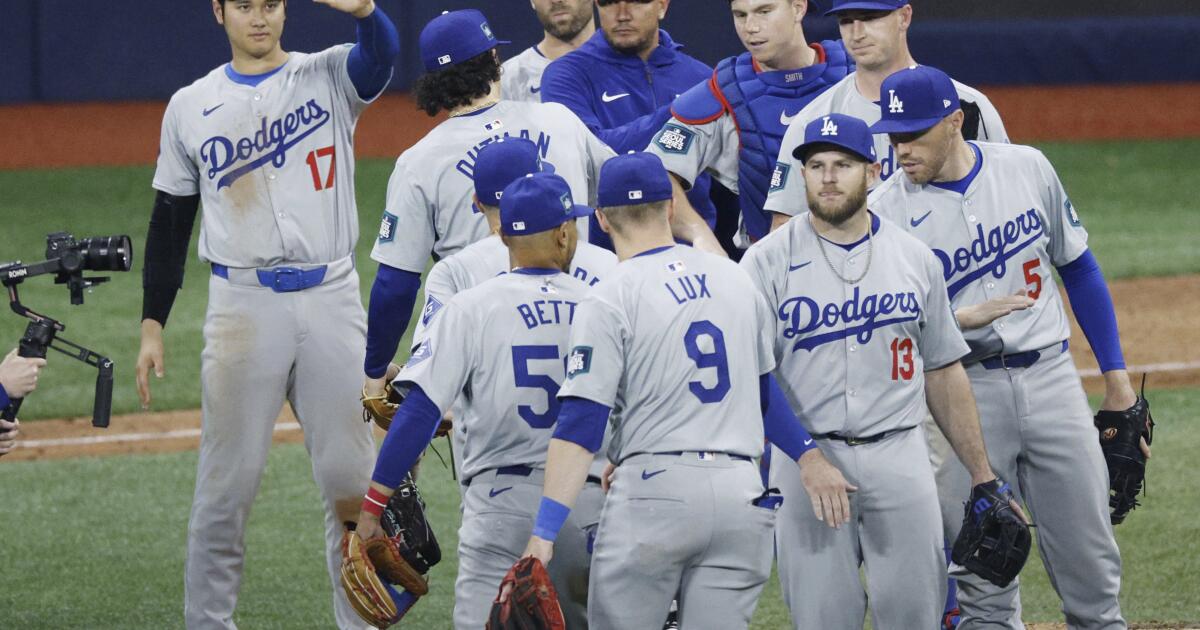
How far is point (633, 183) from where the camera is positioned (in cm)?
A: 416

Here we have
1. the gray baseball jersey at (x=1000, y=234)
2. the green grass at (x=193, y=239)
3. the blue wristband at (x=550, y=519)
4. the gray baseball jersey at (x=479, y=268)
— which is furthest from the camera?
the green grass at (x=193, y=239)

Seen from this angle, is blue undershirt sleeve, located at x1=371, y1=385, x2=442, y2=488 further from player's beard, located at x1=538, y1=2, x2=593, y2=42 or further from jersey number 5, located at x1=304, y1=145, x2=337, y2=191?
player's beard, located at x1=538, y1=2, x2=593, y2=42

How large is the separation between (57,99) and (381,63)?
39.8ft

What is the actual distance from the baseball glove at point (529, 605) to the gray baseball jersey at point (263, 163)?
1952 millimetres

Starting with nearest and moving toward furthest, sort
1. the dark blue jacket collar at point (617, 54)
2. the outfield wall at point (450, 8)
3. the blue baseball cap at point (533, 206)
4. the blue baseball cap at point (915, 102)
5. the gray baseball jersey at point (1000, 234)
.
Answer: the blue baseball cap at point (533, 206), the blue baseball cap at point (915, 102), the gray baseball jersey at point (1000, 234), the dark blue jacket collar at point (617, 54), the outfield wall at point (450, 8)

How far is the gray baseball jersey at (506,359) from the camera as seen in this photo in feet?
14.2

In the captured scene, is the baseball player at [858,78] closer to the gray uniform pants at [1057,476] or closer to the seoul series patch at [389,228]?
the gray uniform pants at [1057,476]

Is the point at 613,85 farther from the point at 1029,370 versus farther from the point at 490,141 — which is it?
the point at 1029,370

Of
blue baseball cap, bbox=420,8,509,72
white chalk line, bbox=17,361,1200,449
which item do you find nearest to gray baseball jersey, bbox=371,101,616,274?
blue baseball cap, bbox=420,8,509,72

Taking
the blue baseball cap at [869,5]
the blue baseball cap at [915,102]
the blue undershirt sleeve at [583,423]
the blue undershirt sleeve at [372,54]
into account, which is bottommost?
the blue undershirt sleeve at [583,423]

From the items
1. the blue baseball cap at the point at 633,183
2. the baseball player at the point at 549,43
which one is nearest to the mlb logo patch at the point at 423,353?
the blue baseball cap at the point at 633,183

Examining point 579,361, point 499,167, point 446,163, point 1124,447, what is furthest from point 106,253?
point 1124,447

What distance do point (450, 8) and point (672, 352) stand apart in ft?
40.5

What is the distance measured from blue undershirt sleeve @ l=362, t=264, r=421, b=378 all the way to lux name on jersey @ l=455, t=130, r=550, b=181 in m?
0.37
